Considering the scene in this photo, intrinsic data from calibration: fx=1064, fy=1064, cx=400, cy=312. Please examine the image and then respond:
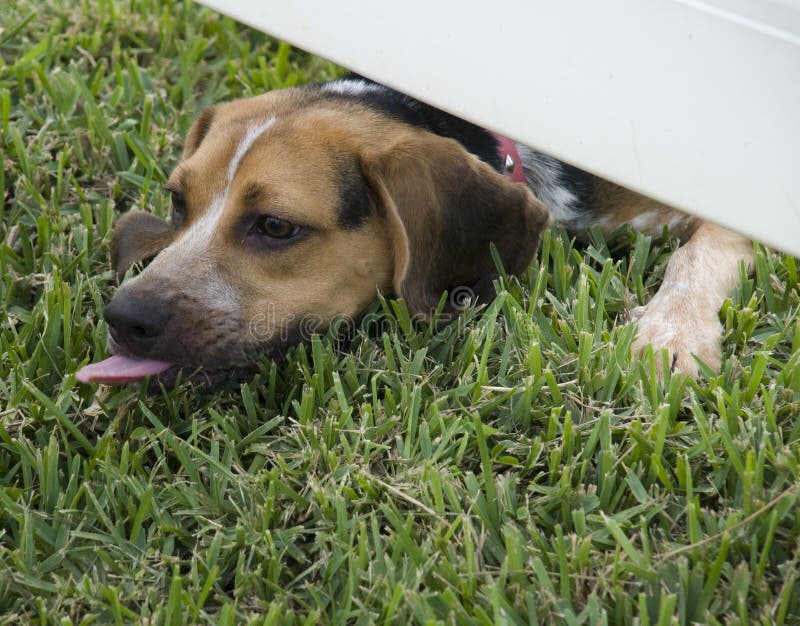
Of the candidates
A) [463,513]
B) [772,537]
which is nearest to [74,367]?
[463,513]

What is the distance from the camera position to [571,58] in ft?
10.9

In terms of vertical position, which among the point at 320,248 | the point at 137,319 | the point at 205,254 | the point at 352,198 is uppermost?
the point at 352,198

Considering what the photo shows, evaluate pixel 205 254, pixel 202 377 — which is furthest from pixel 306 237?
pixel 202 377

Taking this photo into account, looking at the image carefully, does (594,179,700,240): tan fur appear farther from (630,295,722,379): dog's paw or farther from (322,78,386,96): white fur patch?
(322,78,386,96): white fur patch

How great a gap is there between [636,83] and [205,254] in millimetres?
1555

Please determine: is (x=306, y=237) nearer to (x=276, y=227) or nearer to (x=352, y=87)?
(x=276, y=227)

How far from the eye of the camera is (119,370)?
3557mm

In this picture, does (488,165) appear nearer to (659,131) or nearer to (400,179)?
(400,179)

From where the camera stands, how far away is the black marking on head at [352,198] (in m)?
3.77

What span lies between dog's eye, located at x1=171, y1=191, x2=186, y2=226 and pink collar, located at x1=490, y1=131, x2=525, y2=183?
1259 millimetres

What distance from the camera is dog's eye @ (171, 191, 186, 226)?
396 centimetres

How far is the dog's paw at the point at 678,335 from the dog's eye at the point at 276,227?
122 centimetres

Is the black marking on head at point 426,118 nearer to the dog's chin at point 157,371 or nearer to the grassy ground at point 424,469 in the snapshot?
the grassy ground at point 424,469

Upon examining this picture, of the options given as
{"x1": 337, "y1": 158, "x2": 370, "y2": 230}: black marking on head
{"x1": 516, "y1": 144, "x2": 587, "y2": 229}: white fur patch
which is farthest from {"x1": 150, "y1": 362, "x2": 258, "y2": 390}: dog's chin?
{"x1": 516, "y1": 144, "x2": 587, "y2": 229}: white fur patch
